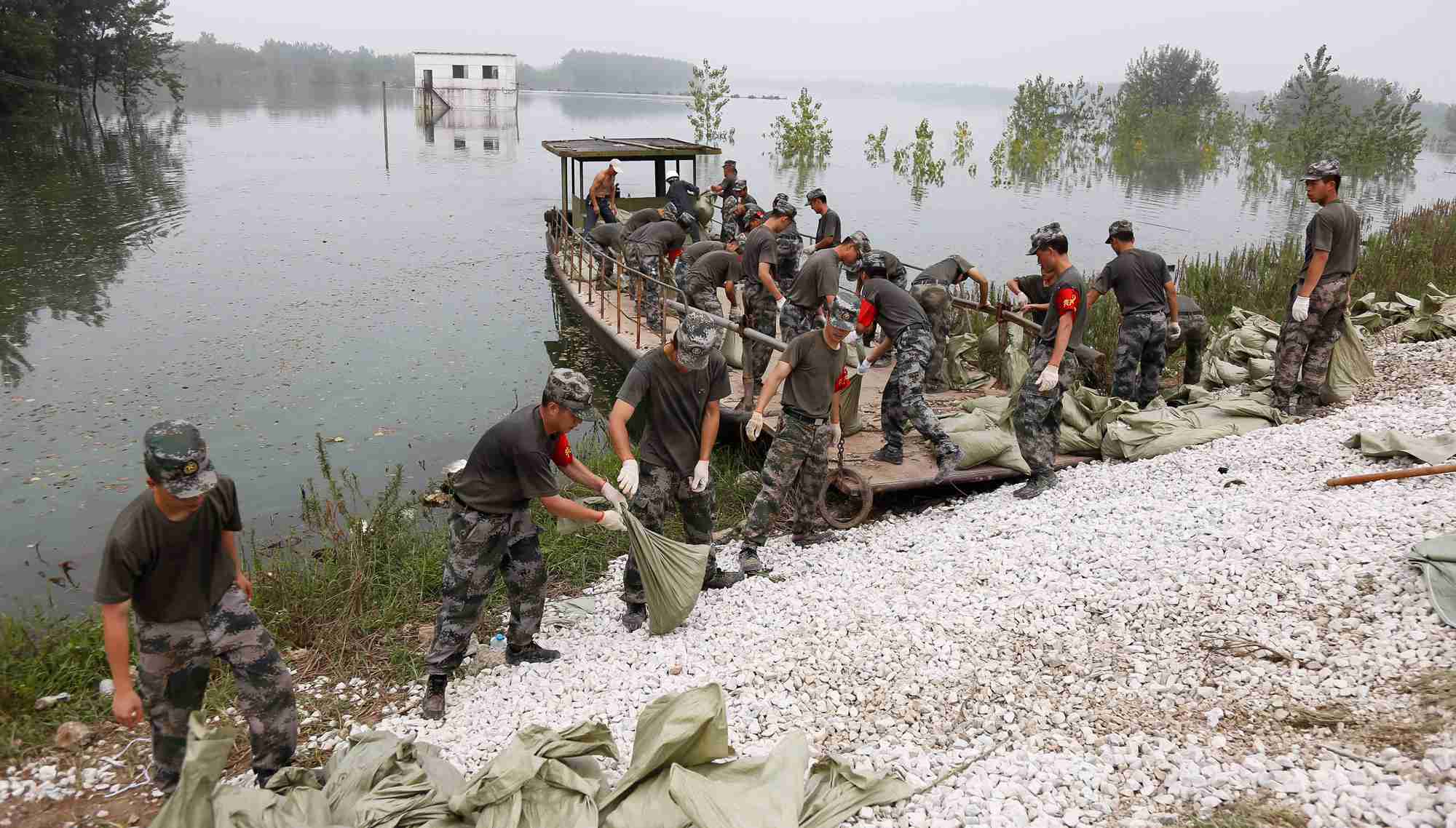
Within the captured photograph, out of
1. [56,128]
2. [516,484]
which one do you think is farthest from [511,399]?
[56,128]

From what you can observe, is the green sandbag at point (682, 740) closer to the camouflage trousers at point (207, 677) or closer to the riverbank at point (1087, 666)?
the riverbank at point (1087, 666)

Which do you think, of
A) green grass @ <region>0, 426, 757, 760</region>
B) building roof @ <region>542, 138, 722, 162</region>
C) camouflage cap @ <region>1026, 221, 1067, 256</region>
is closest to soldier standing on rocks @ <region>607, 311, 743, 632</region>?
green grass @ <region>0, 426, 757, 760</region>

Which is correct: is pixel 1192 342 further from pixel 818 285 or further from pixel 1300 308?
pixel 818 285

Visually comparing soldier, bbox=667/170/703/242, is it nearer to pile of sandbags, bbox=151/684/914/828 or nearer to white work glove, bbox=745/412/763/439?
white work glove, bbox=745/412/763/439

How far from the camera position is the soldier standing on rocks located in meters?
5.11

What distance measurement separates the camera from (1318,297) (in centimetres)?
726

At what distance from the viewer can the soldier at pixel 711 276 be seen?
34.3ft

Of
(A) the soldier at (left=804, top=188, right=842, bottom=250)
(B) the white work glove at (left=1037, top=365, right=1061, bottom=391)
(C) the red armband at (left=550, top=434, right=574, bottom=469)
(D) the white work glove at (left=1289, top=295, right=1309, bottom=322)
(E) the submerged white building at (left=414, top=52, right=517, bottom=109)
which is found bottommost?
(C) the red armband at (left=550, top=434, right=574, bottom=469)

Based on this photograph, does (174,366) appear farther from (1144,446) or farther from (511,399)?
(1144,446)

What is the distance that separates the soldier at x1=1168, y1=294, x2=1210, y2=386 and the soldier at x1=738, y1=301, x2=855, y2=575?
409 centimetres

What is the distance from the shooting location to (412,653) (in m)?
5.46

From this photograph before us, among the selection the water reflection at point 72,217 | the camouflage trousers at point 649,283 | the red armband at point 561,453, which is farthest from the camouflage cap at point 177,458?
the water reflection at point 72,217

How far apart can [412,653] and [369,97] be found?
102411 mm

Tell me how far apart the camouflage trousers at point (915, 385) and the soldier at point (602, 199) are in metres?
9.32
